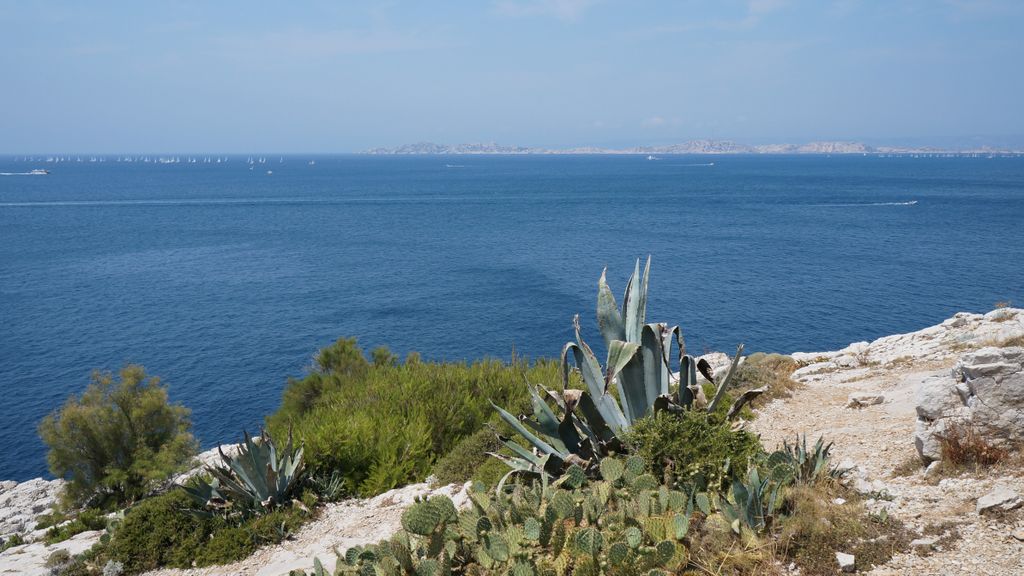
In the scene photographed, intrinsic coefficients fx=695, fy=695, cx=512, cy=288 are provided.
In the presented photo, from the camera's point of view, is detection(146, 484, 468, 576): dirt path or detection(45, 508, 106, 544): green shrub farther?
detection(45, 508, 106, 544): green shrub

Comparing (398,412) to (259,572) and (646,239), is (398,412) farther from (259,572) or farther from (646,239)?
(646,239)

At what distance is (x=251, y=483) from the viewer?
284 inches

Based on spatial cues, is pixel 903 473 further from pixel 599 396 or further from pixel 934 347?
pixel 934 347

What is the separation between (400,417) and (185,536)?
9.38 feet

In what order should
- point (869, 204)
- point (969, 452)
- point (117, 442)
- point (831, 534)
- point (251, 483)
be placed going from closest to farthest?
point (831, 534), point (969, 452), point (251, 483), point (117, 442), point (869, 204)

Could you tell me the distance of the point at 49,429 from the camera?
14.1m

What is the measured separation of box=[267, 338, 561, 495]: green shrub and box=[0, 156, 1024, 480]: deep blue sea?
11022 millimetres

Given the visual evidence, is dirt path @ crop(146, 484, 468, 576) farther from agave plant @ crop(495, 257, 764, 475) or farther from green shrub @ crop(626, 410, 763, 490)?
green shrub @ crop(626, 410, 763, 490)

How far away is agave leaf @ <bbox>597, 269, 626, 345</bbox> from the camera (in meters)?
5.81

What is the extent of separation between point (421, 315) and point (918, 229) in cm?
4935

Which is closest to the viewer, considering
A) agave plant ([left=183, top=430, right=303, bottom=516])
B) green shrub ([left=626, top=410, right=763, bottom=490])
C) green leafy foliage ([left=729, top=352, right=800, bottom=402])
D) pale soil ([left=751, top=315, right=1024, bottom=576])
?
pale soil ([left=751, top=315, right=1024, bottom=576])

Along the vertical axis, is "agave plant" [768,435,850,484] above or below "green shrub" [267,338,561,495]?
above

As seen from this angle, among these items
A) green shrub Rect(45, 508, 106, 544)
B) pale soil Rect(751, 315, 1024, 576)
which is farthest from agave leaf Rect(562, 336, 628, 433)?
green shrub Rect(45, 508, 106, 544)

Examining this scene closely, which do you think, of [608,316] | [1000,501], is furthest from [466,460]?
[1000,501]
